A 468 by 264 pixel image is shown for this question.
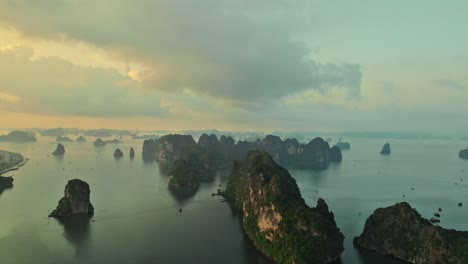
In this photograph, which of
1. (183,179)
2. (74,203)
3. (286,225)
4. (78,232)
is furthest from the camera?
(183,179)

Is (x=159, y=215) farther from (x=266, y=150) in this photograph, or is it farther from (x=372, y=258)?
(x=266, y=150)

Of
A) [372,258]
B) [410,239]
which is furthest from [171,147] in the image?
[410,239]

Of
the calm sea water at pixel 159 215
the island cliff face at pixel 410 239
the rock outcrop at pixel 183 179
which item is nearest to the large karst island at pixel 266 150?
the calm sea water at pixel 159 215

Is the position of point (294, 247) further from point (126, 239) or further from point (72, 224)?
point (72, 224)

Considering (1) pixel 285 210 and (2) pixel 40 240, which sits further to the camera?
(2) pixel 40 240

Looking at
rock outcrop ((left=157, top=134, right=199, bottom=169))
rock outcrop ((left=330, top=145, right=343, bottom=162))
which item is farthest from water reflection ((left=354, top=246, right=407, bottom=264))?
rock outcrop ((left=330, top=145, right=343, bottom=162))

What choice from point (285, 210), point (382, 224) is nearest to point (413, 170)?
point (382, 224)

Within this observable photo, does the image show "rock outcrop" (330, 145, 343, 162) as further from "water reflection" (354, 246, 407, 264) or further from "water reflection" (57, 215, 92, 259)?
"water reflection" (57, 215, 92, 259)
